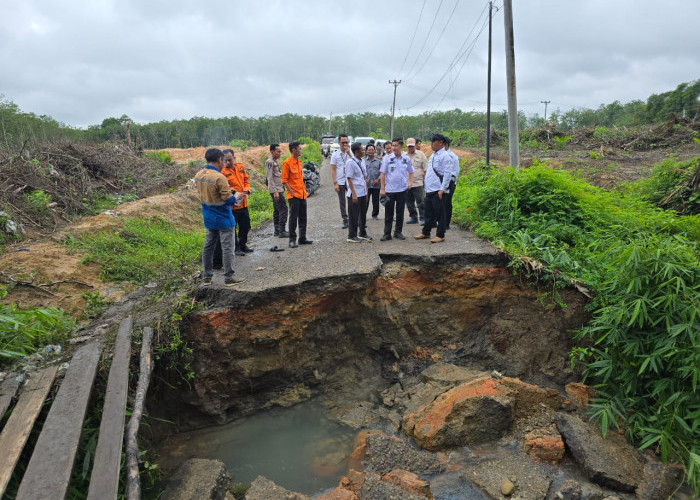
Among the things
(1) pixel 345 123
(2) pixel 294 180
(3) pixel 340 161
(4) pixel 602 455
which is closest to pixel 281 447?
(4) pixel 602 455

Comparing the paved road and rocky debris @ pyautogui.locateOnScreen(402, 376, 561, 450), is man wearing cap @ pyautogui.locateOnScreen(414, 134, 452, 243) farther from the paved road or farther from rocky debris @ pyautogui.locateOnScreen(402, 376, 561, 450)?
rocky debris @ pyautogui.locateOnScreen(402, 376, 561, 450)

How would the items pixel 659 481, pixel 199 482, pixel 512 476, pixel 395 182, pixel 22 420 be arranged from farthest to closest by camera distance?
Answer: pixel 395 182 → pixel 512 476 → pixel 659 481 → pixel 199 482 → pixel 22 420

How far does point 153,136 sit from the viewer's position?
134 ft

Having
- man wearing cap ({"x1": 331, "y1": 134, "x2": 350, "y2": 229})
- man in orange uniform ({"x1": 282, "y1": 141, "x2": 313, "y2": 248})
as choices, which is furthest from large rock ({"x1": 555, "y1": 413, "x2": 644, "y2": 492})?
man wearing cap ({"x1": 331, "y1": 134, "x2": 350, "y2": 229})

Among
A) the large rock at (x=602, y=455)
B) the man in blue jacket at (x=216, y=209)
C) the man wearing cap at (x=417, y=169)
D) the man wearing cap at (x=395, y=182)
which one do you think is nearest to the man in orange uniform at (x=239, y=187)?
the man in blue jacket at (x=216, y=209)

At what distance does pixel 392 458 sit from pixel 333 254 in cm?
301

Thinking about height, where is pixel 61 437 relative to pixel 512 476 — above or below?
above

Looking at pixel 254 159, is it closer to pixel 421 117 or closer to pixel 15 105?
pixel 15 105

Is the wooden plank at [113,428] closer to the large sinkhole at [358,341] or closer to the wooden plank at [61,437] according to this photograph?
the wooden plank at [61,437]

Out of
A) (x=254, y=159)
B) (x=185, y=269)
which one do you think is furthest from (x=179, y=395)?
(x=254, y=159)

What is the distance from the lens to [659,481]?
13.2 feet

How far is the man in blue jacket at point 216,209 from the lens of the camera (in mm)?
4750

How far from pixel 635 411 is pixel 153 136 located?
45197 mm

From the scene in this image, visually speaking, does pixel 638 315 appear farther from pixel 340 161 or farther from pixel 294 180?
pixel 340 161
